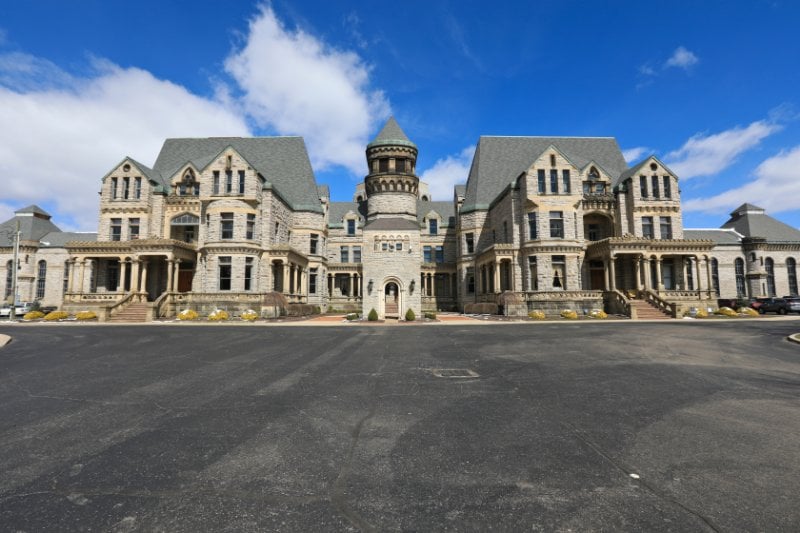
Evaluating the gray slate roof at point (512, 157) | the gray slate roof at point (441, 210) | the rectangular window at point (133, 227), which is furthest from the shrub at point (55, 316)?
the gray slate roof at point (512, 157)

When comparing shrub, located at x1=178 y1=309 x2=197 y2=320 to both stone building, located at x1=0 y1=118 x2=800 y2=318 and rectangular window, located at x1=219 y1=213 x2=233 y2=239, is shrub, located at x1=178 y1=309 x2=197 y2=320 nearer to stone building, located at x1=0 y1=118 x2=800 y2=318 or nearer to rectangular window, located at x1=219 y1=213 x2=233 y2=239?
stone building, located at x1=0 y1=118 x2=800 y2=318

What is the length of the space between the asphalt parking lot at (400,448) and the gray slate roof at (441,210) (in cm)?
4068

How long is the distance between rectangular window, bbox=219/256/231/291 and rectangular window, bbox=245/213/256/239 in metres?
2.82

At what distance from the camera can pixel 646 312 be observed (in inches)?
1112

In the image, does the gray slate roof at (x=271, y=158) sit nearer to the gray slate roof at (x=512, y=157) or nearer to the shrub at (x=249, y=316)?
the shrub at (x=249, y=316)

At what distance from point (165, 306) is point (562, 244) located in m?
34.7

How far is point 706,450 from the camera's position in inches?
166

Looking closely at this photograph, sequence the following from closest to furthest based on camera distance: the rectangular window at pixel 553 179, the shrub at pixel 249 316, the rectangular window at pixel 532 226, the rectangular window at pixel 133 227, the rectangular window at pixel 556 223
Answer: the shrub at pixel 249 316
the rectangular window at pixel 556 223
the rectangular window at pixel 532 226
the rectangular window at pixel 553 179
the rectangular window at pixel 133 227

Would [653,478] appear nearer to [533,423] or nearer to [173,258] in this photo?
[533,423]

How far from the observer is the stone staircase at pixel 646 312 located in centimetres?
2750

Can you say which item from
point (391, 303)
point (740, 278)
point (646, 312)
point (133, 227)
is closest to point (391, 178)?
point (391, 303)

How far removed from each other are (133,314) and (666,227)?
155 ft

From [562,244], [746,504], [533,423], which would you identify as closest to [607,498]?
[746,504]

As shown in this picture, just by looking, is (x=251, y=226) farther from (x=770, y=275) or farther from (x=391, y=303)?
(x=770, y=275)
